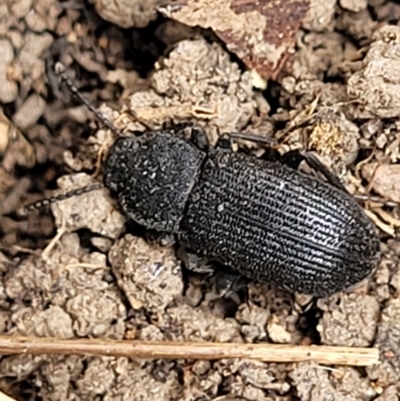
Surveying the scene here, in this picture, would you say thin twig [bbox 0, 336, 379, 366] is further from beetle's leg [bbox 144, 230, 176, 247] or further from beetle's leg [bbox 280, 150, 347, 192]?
beetle's leg [bbox 280, 150, 347, 192]

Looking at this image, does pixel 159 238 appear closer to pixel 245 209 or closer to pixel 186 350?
pixel 245 209

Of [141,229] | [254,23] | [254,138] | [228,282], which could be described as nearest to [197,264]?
[228,282]

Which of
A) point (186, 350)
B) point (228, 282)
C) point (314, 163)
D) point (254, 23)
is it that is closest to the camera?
point (186, 350)

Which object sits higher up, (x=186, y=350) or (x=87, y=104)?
(x=87, y=104)

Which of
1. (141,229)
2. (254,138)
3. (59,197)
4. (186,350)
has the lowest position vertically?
(186,350)

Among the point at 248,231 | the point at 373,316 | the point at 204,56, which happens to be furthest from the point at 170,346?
the point at 204,56

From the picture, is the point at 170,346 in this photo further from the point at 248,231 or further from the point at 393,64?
the point at 393,64

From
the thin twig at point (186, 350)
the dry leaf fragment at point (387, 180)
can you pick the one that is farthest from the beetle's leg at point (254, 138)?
the thin twig at point (186, 350)
